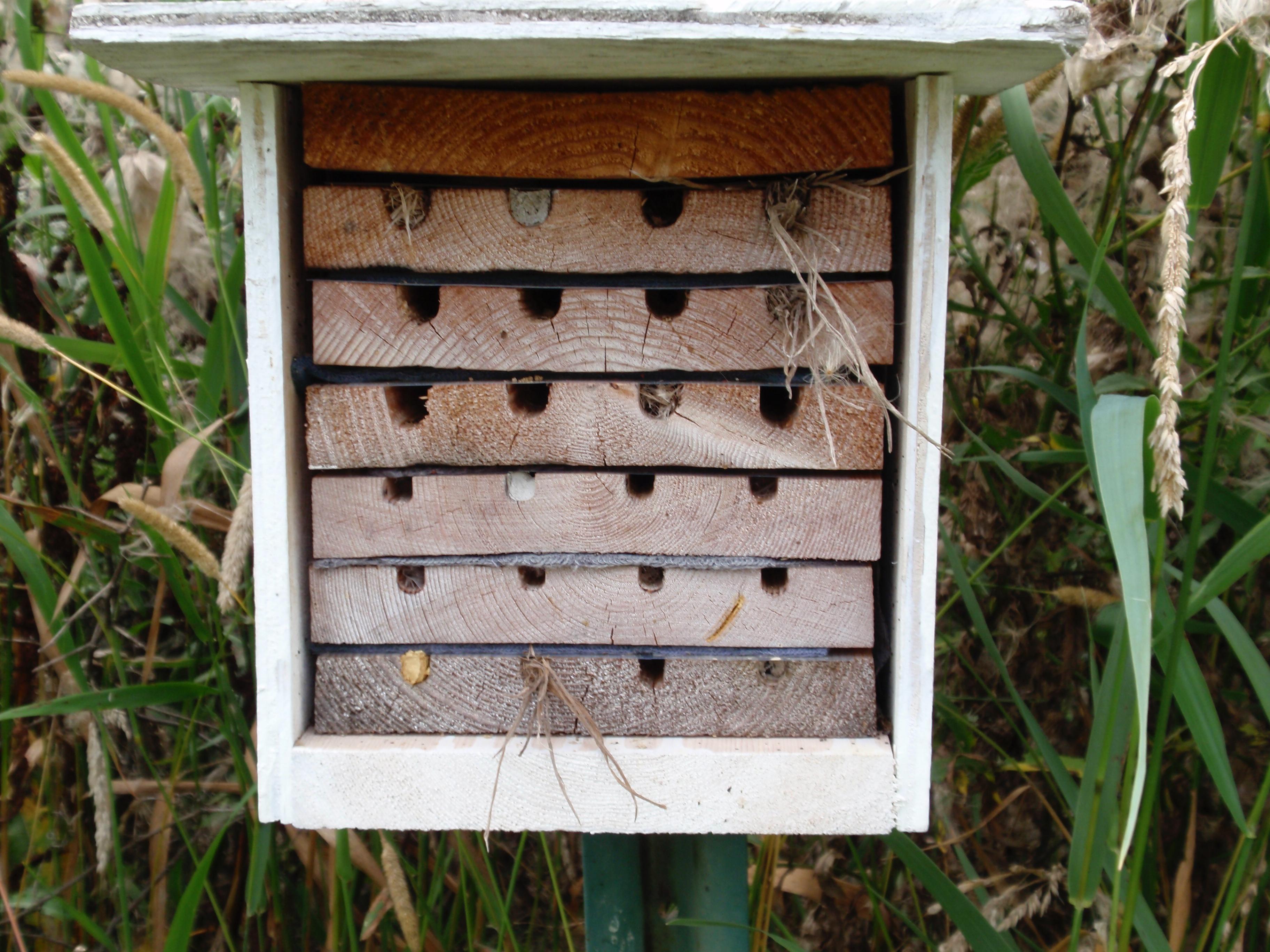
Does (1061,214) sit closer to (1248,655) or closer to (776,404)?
(776,404)

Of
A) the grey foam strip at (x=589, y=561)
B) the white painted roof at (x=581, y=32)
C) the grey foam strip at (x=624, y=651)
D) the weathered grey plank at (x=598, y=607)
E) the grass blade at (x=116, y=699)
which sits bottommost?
the grass blade at (x=116, y=699)

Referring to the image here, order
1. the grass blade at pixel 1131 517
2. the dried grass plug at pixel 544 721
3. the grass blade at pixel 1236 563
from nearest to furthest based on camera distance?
the grass blade at pixel 1131 517
the grass blade at pixel 1236 563
the dried grass plug at pixel 544 721

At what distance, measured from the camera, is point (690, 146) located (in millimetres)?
872

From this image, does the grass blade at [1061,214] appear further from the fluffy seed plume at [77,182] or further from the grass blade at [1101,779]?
the fluffy seed plume at [77,182]

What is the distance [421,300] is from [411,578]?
284mm

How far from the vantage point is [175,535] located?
39.0 inches

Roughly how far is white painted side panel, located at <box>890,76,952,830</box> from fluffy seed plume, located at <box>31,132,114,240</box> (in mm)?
808

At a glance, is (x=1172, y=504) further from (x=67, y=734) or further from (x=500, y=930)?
(x=67, y=734)

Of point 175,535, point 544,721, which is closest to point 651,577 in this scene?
point 544,721

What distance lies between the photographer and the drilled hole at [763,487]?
3.08ft

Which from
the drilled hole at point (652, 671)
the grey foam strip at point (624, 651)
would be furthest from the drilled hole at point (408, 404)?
the drilled hole at point (652, 671)

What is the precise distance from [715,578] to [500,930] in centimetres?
50

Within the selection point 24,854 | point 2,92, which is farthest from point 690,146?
point 24,854

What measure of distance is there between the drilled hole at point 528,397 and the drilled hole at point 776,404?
0.22m
